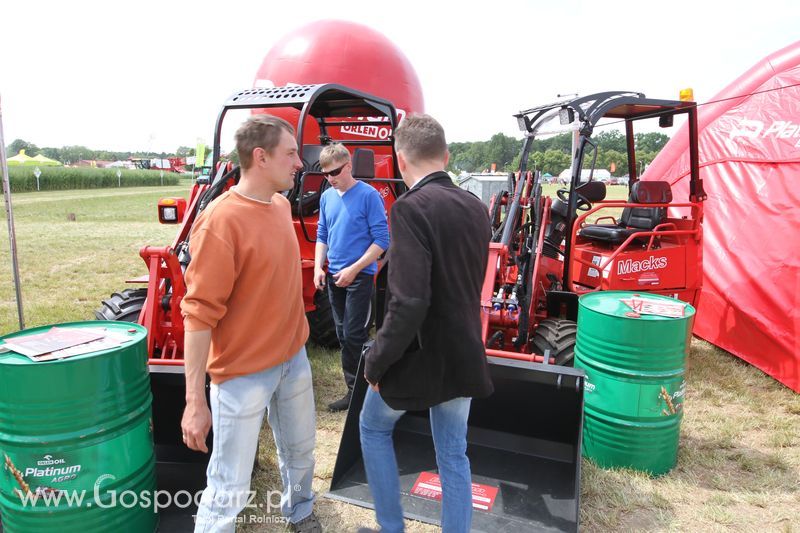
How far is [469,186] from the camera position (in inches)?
722

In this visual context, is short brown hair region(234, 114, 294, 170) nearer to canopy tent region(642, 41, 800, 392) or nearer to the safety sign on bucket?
the safety sign on bucket

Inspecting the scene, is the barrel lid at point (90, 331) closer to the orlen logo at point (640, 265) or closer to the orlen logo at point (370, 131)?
the orlen logo at point (640, 265)

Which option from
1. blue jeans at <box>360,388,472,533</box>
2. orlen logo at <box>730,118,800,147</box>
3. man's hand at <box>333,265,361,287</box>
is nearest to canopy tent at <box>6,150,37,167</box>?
man's hand at <box>333,265,361,287</box>

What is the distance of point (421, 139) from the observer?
2057mm

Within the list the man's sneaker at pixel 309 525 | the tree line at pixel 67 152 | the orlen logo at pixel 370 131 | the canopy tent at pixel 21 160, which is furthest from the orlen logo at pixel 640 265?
the tree line at pixel 67 152

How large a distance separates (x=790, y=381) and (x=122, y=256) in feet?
34.5

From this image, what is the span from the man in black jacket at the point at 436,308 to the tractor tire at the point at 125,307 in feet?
7.97

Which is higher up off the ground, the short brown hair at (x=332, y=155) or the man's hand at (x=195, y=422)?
the short brown hair at (x=332, y=155)

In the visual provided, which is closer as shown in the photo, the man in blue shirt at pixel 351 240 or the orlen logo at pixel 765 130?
the man in blue shirt at pixel 351 240

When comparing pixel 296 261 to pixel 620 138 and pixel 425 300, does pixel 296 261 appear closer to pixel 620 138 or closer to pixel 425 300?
pixel 425 300

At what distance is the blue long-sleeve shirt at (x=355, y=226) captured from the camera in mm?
3803

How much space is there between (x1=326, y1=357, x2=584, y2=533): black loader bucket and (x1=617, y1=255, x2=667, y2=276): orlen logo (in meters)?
1.85

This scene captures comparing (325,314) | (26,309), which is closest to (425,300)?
(325,314)

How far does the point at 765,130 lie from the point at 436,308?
5.45 metres
